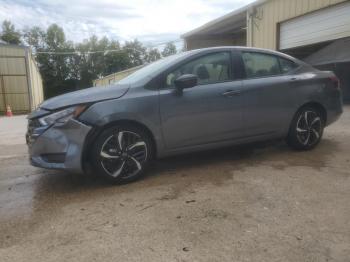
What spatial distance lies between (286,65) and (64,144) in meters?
3.30

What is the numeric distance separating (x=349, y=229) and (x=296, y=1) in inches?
379

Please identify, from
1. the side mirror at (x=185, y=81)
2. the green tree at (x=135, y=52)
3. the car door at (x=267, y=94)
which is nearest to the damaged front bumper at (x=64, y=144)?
the side mirror at (x=185, y=81)

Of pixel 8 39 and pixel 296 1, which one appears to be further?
pixel 8 39

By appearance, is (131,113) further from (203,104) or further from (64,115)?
(203,104)

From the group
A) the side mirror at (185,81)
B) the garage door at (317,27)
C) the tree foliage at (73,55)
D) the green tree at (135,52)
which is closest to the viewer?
the side mirror at (185,81)

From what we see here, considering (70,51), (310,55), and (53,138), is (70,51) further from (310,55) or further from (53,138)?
(53,138)

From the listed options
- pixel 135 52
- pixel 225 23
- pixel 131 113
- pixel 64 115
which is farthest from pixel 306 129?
pixel 135 52

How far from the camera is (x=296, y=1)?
10367mm

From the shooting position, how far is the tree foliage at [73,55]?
2108 inches

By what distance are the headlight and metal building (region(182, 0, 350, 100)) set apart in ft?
27.6

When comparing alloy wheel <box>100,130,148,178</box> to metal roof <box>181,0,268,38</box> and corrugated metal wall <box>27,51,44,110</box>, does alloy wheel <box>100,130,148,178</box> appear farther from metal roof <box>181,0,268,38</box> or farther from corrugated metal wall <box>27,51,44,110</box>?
corrugated metal wall <box>27,51,44,110</box>

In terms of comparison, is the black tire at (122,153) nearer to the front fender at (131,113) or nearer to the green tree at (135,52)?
the front fender at (131,113)

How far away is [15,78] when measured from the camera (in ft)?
73.4

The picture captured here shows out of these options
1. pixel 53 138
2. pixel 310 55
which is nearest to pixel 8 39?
pixel 310 55
